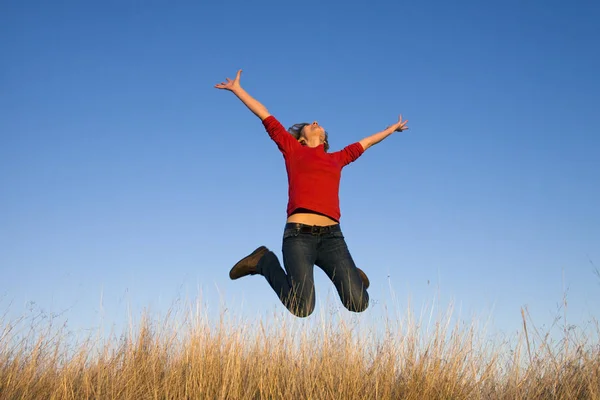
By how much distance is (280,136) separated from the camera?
666 cm

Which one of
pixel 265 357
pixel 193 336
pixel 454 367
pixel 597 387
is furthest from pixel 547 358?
pixel 193 336

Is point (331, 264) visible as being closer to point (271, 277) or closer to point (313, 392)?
point (271, 277)

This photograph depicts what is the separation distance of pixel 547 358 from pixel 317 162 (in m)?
2.95

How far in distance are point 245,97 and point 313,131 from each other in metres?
0.86

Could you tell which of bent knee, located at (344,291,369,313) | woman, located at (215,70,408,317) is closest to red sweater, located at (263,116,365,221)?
woman, located at (215,70,408,317)

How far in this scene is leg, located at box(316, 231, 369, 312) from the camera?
613 centimetres

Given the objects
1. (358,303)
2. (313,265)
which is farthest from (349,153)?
(358,303)

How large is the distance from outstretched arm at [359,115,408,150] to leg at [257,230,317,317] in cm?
156

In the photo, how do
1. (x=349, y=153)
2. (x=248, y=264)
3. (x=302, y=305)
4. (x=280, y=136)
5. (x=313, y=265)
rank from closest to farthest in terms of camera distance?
1. (x=302, y=305)
2. (x=313, y=265)
3. (x=280, y=136)
4. (x=349, y=153)
5. (x=248, y=264)

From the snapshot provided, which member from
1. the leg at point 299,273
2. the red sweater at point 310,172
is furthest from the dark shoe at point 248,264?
the red sweater at point 310,172

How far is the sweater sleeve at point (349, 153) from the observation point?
679 centimetres

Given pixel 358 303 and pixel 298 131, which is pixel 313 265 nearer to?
pixel 358 303

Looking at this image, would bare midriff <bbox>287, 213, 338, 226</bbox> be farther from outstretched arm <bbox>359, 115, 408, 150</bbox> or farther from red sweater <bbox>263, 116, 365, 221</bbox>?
A: outstretched arm <bbox>359, 115, 408, 150</bbox>

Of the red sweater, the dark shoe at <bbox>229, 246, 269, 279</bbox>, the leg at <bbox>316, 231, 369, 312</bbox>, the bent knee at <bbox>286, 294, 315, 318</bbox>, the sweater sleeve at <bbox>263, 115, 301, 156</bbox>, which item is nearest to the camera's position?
the bent knee at <bbox>286, 294, 315, 318</bbox>
